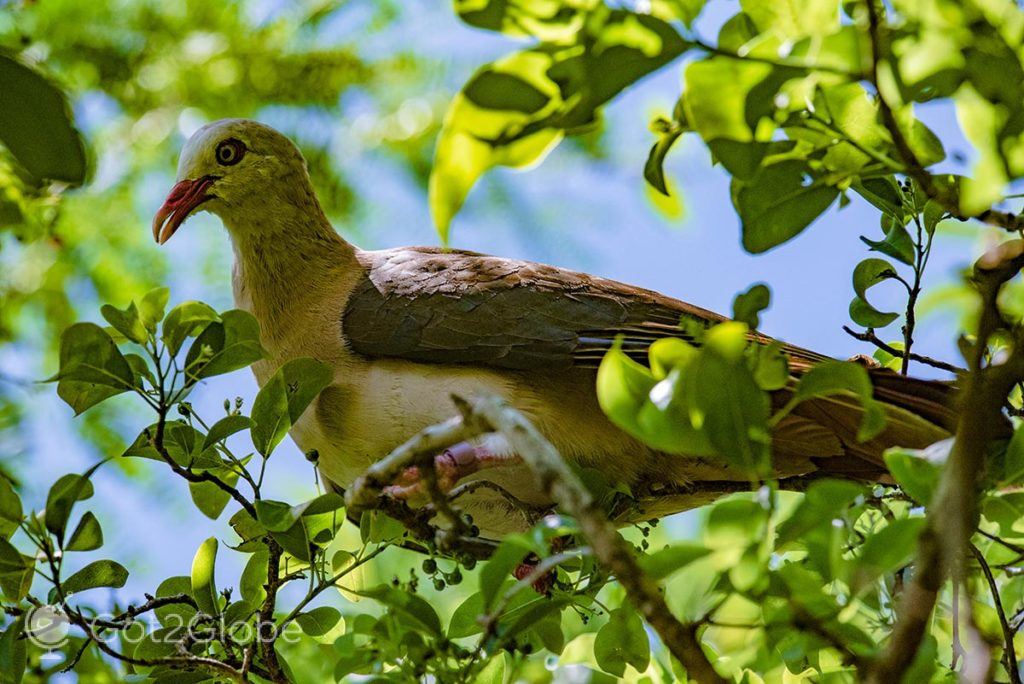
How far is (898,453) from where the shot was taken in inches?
50.1

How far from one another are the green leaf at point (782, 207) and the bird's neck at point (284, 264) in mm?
1768

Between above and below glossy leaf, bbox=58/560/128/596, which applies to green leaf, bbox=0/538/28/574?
above

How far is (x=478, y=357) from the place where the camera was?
2727 millimetres

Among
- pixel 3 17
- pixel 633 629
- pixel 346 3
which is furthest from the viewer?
pixel 346 3

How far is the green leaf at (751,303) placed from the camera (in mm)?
1461

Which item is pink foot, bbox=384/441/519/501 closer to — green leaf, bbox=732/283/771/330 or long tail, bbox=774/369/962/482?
long tail, bbox=774/369/962/482

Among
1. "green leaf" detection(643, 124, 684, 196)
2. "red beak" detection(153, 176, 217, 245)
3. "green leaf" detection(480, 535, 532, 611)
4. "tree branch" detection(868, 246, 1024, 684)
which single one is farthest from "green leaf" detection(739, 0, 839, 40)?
"red beak" detection(153, 176, 217, 245)

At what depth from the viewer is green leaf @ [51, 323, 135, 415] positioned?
1.76 meters

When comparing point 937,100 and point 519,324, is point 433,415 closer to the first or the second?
point 519,324

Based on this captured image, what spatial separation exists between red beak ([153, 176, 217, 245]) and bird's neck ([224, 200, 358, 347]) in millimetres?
106

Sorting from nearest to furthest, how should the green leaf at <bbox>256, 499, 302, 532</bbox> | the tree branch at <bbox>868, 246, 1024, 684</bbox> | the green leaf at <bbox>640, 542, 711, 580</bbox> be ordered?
1. the tree branch at <bbox>868, 246, 1024, 684</bbox>
2. the green leaf at <bbox>640, 542, 711, 580</bbox>
3. the green leaf at <bbox>256, 499, 302, 532</bbox>

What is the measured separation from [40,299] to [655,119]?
3.17m

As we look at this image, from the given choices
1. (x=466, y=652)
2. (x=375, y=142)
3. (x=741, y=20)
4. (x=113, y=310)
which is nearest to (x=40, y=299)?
(x=375, y=142)

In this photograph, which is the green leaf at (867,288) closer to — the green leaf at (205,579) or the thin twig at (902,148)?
the thin twig at (902,148)
